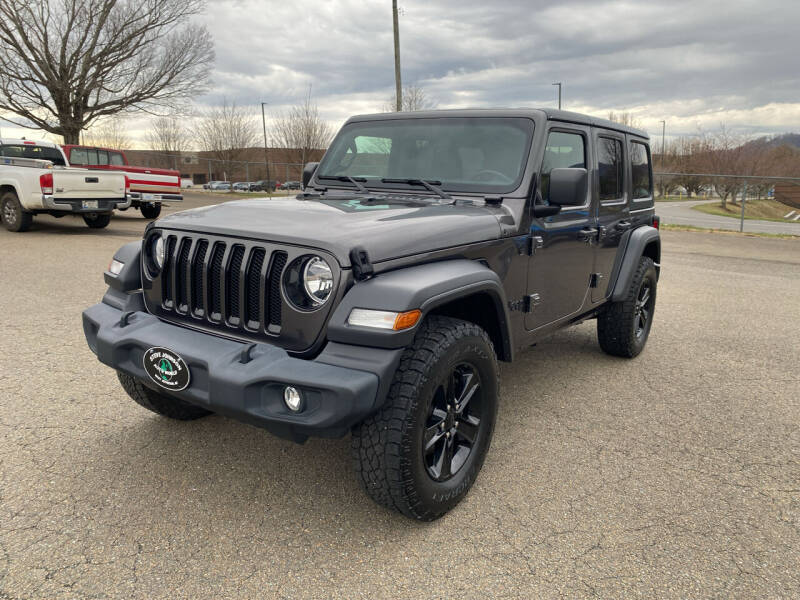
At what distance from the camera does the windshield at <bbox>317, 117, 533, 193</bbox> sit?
11.0 ft

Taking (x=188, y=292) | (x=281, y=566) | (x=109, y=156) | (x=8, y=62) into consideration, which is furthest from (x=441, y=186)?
(x=8, y=62)

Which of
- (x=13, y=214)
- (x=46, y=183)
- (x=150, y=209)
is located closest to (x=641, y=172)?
(x=46, y=183)

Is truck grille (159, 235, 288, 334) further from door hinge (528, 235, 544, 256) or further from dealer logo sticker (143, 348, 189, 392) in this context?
door hinge (528, 235, 544, 256)

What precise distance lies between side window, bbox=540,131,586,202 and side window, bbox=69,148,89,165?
14.7 metres

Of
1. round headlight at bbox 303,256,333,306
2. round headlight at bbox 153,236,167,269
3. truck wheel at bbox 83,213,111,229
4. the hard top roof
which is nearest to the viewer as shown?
round headlight at bbox 303,256,333,306

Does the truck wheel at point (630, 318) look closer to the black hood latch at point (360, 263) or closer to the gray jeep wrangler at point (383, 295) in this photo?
the gray jeep wrangler at point (383, 295)

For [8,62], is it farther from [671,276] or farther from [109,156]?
[671,276]

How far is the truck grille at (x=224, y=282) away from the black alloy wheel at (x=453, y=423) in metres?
0.79

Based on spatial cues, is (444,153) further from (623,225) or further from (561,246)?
(623,225)

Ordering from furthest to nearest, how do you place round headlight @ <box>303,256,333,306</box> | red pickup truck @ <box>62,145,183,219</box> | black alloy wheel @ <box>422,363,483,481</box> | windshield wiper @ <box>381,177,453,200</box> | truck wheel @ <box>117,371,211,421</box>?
red pickup truck @ <box>62,145,183,219</box> → windshield wiper @ <box>381,177,453,200</box> → truck wheel @ <box>117,371,211,421</box> → black alloy wheel @ <box>422,363,483,481</box> → round headlight @ <box>303,256,333,306</box>

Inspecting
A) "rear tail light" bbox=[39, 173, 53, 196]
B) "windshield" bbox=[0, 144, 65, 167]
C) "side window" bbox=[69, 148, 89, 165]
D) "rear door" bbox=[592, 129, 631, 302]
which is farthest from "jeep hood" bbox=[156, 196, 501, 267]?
"side window" bbox=[69, 148, 89, 165]

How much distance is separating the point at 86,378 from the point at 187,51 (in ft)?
81.3

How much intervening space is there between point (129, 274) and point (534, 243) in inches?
84.9

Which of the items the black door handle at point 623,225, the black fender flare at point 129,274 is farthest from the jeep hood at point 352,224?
the black door handle at point 623,225
